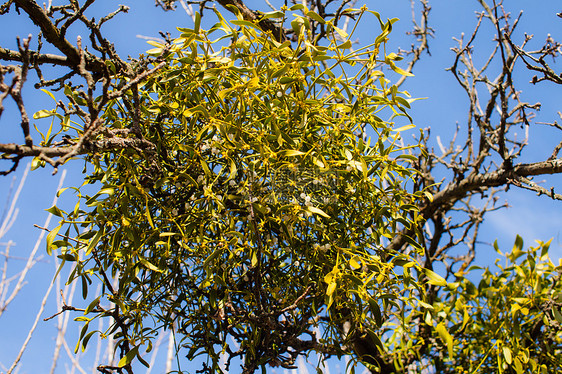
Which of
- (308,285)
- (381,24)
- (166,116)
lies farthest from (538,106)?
(166,116)

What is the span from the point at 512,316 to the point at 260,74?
0.95m

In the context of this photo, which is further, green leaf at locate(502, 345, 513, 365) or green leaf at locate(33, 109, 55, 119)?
green leaf at locate(502, 345, 513, 365)

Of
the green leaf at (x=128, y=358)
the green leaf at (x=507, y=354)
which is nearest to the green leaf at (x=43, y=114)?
the green leaf at (x=128, y=358)

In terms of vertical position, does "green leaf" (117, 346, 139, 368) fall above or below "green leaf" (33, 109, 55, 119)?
below

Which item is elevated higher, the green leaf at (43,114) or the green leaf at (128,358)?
the green leaf at (43,114)

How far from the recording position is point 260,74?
0.93 m

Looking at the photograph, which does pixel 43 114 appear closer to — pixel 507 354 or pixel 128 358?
pixel 128 358

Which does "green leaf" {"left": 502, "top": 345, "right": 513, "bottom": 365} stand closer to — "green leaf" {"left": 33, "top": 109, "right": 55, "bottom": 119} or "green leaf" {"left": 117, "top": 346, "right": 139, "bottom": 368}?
"green leaf" {"left": 117, "top": 346, "right": 139, "bottom": 368}

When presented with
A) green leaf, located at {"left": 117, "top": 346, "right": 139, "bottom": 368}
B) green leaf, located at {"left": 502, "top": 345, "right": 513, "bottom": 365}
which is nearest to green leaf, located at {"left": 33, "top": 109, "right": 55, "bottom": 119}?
green leaf, located at {"left": 117, "top": 346, "right": 139, "bottom": 368}

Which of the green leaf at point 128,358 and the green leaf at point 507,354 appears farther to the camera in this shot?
the green leaf at point 507,354

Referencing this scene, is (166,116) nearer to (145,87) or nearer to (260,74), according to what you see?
(145,87)

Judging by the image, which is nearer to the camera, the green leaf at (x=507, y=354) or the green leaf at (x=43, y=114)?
the green leaf at (x=43, y=114)

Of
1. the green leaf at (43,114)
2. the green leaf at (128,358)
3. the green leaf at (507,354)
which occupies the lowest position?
the green leaf at (128,358)

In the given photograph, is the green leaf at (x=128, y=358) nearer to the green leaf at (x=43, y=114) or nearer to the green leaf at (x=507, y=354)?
the green leaf at (x=43, y=114)
